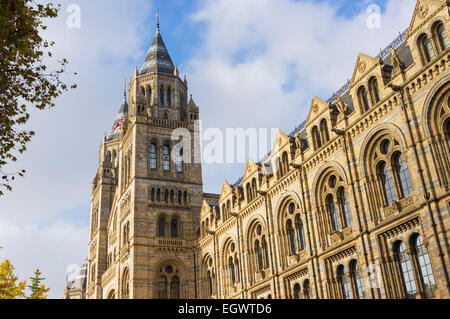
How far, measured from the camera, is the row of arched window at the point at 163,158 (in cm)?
5147

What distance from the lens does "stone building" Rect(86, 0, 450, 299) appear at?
23500mm

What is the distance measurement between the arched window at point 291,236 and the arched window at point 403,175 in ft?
33.2

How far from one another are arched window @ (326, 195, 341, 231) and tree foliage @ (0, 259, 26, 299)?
20.6 meters

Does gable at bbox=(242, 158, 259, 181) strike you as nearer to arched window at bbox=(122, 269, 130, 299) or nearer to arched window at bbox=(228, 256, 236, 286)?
arched window at bbox=(228, 256, 236, 286)

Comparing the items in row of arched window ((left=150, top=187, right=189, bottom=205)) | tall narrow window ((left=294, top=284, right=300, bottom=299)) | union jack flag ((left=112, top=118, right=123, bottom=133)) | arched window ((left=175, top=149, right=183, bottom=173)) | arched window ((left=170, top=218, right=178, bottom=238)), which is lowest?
tall narrow window ((left=294, top=284, right=300, bottom=299))

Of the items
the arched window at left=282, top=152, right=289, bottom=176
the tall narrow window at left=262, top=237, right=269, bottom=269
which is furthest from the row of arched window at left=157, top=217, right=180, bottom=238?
the arched window at left=282, top=152, right=289, bottom=176

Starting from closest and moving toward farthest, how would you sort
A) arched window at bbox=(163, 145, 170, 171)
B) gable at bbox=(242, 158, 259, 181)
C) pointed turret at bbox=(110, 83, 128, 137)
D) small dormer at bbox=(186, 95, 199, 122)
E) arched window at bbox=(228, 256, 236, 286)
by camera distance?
1. gable at bbox=(242, 158, 259, 181)
2. arched window at bbox=(228, 256, 236, 286)
3. arched window at bbox=(163, 145, 170, 171)
4. small dormer at bbox=(186, 95, 199, 122)
5. pointed turret at bbox=(110, 83, 128, 137)

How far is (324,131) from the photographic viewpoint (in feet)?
104

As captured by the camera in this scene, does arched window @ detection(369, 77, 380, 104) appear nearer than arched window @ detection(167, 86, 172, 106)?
Yes

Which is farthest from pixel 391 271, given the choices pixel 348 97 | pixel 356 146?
pixel 348 97

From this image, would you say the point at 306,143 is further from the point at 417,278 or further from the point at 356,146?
the point at 417,278

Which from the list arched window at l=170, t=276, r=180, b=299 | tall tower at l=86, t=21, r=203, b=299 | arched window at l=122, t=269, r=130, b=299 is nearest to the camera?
tall tower at l=86, t=21, r=203, b=299

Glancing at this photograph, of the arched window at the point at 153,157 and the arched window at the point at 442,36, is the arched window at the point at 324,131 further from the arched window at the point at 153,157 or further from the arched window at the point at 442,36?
the arched window at the point at 153,157

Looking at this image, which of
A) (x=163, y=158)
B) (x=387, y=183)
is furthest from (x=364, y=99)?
(x=163, y=158)
